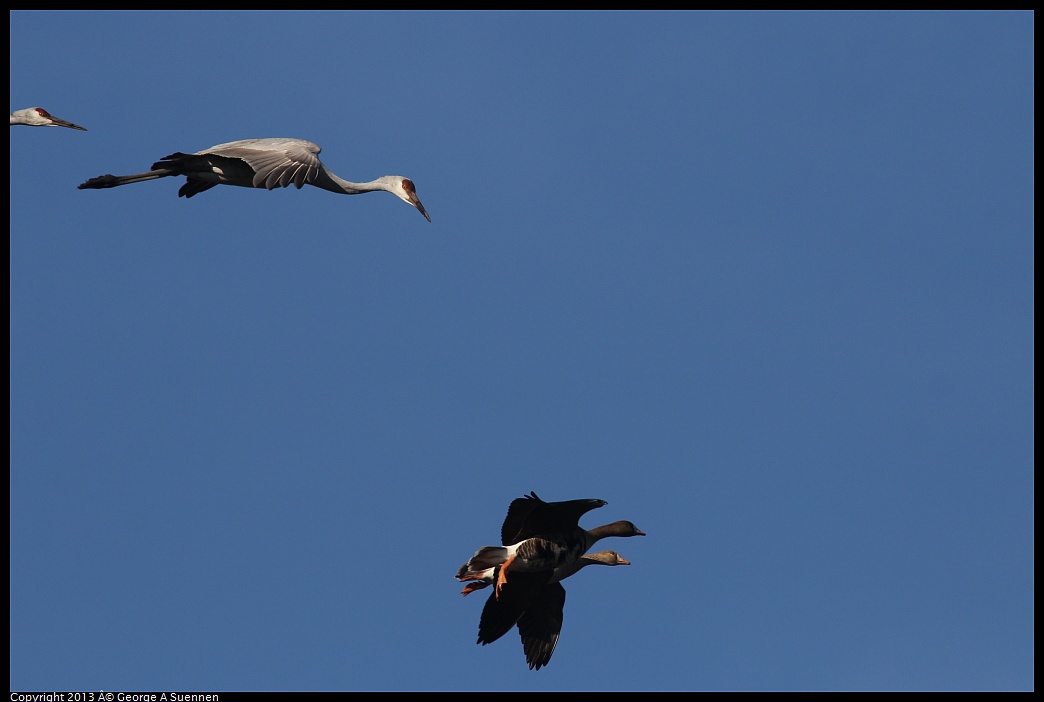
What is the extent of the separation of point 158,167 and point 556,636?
9.96 metres

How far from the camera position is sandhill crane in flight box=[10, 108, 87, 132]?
81.5ft

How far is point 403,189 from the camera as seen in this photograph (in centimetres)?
2495

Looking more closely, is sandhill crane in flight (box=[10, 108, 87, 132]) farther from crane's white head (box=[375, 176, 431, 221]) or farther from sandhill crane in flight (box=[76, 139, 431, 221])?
crane's white head (box=[375, 176, 431, 221])

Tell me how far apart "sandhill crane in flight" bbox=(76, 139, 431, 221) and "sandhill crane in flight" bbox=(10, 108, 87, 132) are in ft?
5.95

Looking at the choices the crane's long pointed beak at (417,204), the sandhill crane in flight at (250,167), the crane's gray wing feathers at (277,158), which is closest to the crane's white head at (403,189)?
the crane's long pointed beak at (417,204)

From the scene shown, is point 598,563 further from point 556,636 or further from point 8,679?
point 8,679

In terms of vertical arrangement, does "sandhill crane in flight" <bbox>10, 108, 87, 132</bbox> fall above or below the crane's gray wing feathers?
above

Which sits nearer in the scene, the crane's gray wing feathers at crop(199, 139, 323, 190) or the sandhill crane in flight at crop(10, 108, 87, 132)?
the crane's gray wing feathers at crop(199, 139, 323, 190)

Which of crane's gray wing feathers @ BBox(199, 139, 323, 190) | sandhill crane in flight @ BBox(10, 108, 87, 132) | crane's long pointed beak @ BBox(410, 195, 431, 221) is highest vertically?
sandhill crane in flight @ BBox(10, 108, 87, 132)

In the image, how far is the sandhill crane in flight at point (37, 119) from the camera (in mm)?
24844

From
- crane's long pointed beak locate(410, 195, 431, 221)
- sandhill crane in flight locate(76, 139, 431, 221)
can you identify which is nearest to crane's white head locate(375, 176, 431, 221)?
crane's long pointed beak locate(410, 195, 431, 221)

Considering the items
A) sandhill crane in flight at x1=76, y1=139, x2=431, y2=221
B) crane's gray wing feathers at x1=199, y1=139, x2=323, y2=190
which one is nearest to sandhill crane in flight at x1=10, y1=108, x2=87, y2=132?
sandhill crane in flight at x1=76, y1=139, x2=431, y2=221

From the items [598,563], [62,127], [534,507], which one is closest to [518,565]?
[534,507]
